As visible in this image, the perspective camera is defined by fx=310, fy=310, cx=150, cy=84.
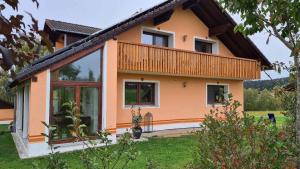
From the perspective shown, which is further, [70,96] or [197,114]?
[197,114]

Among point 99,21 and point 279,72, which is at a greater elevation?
point 99,21

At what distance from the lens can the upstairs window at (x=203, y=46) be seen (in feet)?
61.5

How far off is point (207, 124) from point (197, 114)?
1339 cm

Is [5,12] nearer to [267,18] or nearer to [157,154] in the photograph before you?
[267,18]

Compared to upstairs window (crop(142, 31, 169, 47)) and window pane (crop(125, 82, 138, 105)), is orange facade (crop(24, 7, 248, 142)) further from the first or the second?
upstairs window (crop(142, 31, 169, 47))

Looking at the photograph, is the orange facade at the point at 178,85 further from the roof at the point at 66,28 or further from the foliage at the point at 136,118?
the roof at the point at 66,28

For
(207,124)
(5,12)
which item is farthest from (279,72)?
(5,12)

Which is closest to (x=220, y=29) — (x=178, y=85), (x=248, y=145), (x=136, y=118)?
(x=178, y=85)

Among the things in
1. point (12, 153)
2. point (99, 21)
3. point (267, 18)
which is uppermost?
point (99, 21)

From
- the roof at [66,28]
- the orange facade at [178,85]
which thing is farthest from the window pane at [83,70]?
the roof at [66,28]

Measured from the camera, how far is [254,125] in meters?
4.08

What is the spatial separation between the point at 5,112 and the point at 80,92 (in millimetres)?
14102

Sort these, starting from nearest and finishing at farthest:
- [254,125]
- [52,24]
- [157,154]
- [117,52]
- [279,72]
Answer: [254,125], [279,72], [157,154], [117,52], [52,24]

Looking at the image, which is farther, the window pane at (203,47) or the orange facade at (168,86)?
the window pane at (203,47)
